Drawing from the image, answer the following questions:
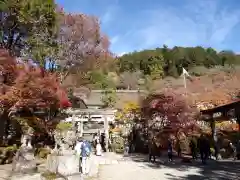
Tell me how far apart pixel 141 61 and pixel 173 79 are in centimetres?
834

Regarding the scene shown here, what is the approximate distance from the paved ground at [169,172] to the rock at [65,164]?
4.10 feet

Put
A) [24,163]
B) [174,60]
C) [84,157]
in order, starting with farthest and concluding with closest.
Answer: [174,60] < [84,157] < [24,163]

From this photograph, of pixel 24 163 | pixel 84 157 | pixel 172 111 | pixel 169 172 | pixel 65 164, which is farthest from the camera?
pixel 172 111

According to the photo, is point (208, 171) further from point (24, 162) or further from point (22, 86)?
point (22, 86)

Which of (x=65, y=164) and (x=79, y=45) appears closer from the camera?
(x=65, y=164)

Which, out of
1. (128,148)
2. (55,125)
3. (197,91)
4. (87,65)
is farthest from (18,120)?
(197,91)

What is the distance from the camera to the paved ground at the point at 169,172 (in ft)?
36.2

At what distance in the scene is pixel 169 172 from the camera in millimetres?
12039

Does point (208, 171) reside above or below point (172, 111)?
below

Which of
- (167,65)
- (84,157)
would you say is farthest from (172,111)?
(167,65)

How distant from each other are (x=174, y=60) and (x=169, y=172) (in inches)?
1587

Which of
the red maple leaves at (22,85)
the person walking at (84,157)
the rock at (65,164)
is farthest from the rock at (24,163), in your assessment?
the red maple leaves at (22,85)

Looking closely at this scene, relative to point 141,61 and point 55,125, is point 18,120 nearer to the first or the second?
point 55,125

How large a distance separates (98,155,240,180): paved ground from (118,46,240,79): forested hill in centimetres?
3429
